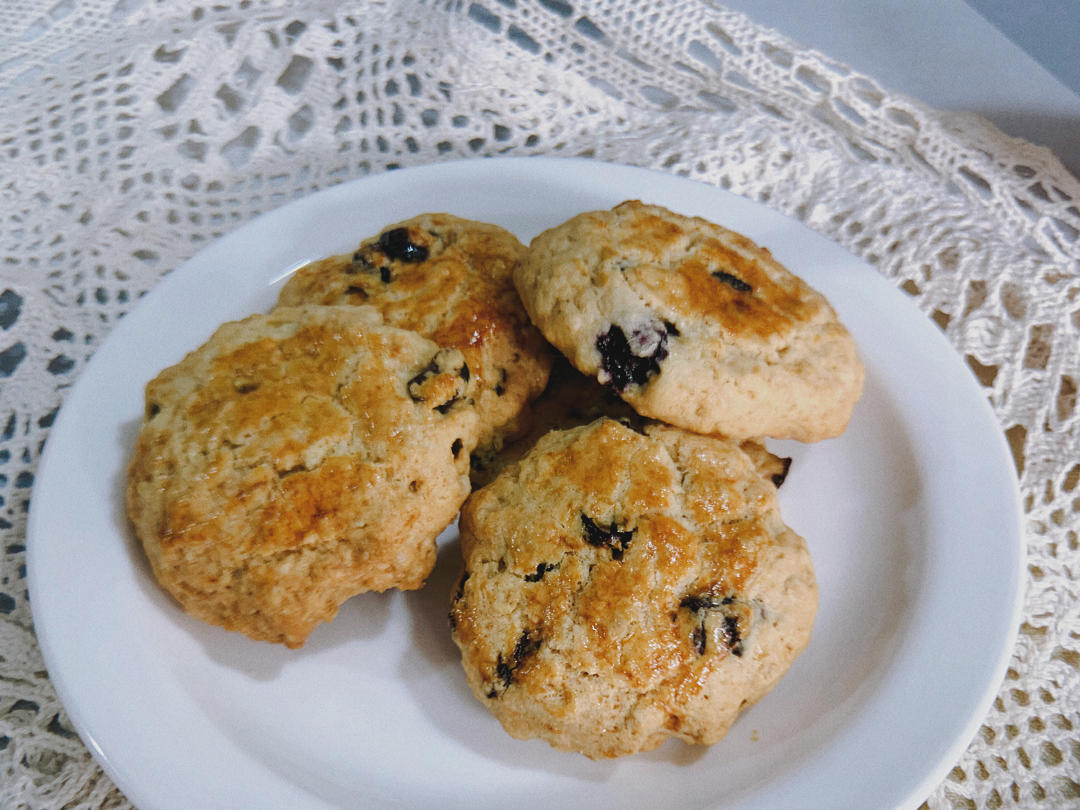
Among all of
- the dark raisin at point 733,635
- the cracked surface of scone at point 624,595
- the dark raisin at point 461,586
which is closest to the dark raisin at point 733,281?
the cracked surface of scone at point 624,595

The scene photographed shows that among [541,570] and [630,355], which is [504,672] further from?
[630,355]

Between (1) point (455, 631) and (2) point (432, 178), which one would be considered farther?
(2) point (432, 178)

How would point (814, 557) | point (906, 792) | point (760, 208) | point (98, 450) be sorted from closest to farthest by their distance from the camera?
1. point (906, 792)
2. point (98, 450)
3. point (814, 557)
4. point (760, 208)

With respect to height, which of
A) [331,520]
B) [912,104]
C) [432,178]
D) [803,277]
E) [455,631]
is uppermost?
[912,104]

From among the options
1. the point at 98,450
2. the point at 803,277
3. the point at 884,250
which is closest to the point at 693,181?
the point at 803,277

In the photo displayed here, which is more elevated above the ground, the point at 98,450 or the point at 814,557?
the point at 814,557

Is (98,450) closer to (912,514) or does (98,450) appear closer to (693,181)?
(693,181)

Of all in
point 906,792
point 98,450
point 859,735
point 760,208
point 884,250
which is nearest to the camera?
point 906,792

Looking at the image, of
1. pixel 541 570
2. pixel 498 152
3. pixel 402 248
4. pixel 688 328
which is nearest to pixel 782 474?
pixel 688 328
